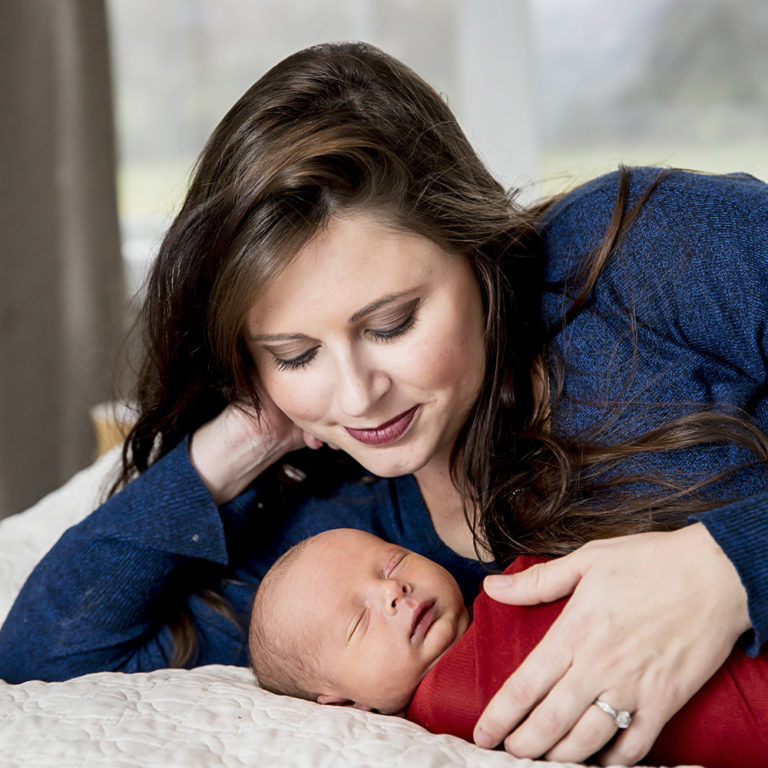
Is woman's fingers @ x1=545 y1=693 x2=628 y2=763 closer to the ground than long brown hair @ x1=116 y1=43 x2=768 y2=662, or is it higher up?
closer to the ground

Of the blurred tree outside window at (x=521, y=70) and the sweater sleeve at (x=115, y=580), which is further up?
the blurred tree outside window at (x=521, y=70)

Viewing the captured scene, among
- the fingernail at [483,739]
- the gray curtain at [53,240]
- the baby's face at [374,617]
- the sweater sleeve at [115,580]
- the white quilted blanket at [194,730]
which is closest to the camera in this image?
the white quilted blanket at [194,730]

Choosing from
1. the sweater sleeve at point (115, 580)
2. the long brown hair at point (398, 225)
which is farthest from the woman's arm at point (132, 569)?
the long brown hair at point (398, 225)

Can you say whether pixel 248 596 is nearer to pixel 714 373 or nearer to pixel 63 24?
pixel 714 373

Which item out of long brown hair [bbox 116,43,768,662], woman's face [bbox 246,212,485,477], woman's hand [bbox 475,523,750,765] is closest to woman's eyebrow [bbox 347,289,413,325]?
woman's face [bbox 246,212,485,477]

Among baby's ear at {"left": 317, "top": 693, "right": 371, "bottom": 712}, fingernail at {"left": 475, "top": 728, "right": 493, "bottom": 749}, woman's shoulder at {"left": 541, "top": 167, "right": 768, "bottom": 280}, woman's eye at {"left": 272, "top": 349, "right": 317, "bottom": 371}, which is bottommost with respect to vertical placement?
baby's ear at {"left": 317, "top": 693, "right": 371, "bottom": 712}

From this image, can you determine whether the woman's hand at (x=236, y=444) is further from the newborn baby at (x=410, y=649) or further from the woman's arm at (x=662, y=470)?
the woman's arm at (x=662, y=470)

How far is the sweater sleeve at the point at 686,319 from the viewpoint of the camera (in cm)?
135

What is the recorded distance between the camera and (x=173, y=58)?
12.9 feet

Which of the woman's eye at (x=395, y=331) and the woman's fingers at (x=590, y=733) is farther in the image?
the woman's eye at (x=395, y=331)

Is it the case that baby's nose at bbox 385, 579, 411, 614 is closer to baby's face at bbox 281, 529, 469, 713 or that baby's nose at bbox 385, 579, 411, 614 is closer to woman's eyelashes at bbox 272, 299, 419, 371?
baby's face at bbox 281, 529, 469, 713

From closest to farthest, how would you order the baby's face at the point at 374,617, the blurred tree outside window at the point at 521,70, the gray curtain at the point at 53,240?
the baby's face at the point at 374,617
the gray curtain at the point at 53,240
the blurred tree outside window at the point at 521,70

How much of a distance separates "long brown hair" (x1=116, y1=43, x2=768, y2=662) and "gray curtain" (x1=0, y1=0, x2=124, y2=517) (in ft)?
6.21

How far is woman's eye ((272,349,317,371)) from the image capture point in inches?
56.1
